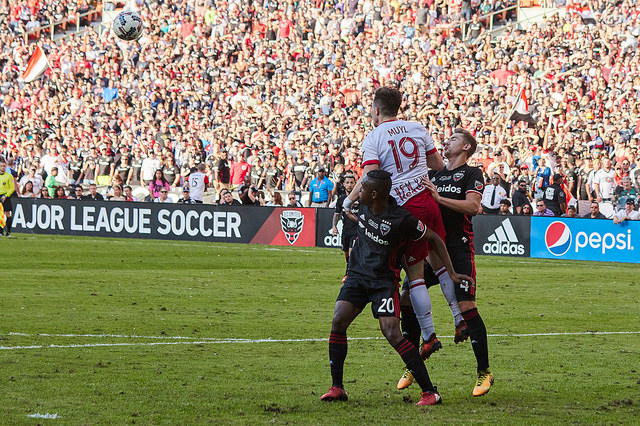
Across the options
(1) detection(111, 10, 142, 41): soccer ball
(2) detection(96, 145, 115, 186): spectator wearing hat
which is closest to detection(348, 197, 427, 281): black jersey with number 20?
(1) detection(111, 10, 142, 41): soccer ball

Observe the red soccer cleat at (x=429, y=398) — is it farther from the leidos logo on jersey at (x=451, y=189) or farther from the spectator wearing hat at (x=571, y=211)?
the spectator wearing hat at (x=571, y=211)

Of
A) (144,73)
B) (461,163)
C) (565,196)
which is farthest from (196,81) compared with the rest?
(461,163)

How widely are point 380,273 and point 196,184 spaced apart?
2049cm

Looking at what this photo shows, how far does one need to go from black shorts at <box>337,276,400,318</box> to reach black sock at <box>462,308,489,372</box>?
88 cm

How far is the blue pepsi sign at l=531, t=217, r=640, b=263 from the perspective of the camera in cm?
2144

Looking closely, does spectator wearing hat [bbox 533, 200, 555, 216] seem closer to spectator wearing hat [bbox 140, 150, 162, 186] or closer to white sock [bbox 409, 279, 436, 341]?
spectator wearing hat [bbox 140, 150, 162, 186]

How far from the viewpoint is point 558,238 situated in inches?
884

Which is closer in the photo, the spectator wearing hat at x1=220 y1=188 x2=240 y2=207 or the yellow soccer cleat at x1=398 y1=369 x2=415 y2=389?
the yellow soccer cleat at x1=398 y1=369 x2=415 y2=389

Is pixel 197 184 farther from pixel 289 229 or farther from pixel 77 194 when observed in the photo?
pixel 77 194

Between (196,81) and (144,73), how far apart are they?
2.76 meters

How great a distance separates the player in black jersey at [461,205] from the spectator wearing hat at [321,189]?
17.4 metres

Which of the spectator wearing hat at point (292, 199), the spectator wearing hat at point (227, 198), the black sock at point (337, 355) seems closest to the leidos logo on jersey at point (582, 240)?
the spectator wearing hat at point (292, 199)

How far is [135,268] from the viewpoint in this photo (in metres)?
18.7

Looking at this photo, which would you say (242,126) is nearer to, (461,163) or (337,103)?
(337,103)
